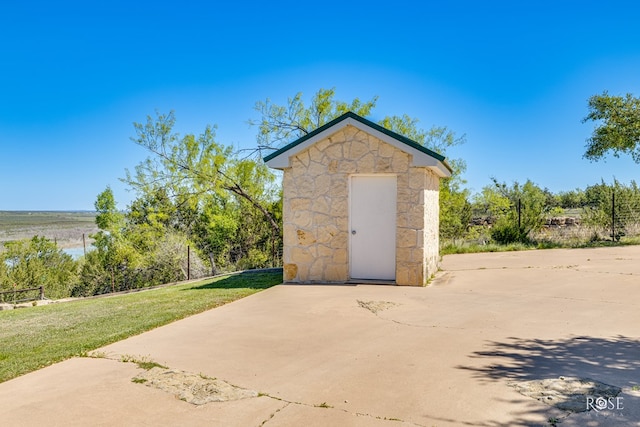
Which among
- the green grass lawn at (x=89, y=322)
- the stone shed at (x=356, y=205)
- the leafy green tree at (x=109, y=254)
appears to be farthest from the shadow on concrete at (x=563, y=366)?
the leafy green tree at (x=109, y=254)

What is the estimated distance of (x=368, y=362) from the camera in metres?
4.58

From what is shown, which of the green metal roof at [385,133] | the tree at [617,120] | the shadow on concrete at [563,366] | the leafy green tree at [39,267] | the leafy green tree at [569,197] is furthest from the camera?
the leafy green tree at [569,197]

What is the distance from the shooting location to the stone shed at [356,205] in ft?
30.1

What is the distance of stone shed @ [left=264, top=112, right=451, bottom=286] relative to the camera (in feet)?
30.1

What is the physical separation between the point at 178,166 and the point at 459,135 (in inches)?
527

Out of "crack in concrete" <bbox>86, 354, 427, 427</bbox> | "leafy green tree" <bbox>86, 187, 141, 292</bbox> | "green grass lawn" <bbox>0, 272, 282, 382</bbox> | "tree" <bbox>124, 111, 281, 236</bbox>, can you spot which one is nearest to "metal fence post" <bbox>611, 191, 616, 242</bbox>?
"tree" <bbox>124, 111, 281, 236</bbox>

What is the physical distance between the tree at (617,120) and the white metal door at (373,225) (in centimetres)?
1273

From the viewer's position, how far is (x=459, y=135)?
20859mm

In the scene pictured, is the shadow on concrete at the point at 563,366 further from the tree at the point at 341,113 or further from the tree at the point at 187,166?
the tree at the point at 187,166

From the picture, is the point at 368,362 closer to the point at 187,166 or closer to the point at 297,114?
the point at 297,114

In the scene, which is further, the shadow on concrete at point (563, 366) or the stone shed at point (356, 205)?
the stone shed at point (356, 205)

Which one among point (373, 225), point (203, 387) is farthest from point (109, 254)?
point (203, 387)

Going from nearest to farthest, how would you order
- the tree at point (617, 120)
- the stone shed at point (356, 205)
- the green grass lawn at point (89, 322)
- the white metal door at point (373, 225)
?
1. the green grass lawn at point (89, 322)
2. the stone shed at point (356, 205)
3. the white metal door at point (373, 225)
4. the tree at point (617, 120)

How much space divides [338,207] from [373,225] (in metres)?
0.85
